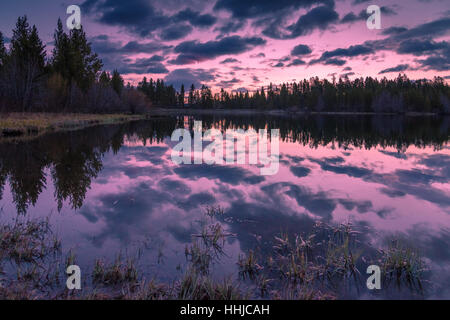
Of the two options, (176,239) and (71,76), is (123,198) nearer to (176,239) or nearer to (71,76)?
(176,239)

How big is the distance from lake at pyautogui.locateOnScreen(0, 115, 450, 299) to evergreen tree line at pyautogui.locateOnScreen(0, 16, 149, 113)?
26689mm

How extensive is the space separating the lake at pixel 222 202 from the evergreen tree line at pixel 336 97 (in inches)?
4385

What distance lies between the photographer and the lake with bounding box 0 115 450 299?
6.37 m

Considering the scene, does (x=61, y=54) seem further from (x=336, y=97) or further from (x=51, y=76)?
(x=336, y=97)

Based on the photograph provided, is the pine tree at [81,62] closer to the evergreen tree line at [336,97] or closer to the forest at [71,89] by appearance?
the forest at [71,89]

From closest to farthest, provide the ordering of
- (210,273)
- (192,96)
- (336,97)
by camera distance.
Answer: (210,273) → (336,97) → (192,96)

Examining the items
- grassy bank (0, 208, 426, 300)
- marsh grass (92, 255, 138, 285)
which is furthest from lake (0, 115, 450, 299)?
marsh grass (92, 255, 138, 285)

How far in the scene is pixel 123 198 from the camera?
1035 centimetres

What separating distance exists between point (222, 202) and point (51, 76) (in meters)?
49.7

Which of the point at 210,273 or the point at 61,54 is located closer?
the point at 210,273

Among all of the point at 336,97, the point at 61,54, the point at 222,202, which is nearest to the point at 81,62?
the point at 61,54

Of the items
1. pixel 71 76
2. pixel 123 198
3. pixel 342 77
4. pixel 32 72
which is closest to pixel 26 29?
pixel 71 76

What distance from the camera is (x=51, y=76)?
47.4 meters

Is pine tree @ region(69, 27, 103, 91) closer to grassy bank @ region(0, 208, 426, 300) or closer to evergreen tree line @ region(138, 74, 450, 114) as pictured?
grassy bank @ region(0, 208, 426, 300)
